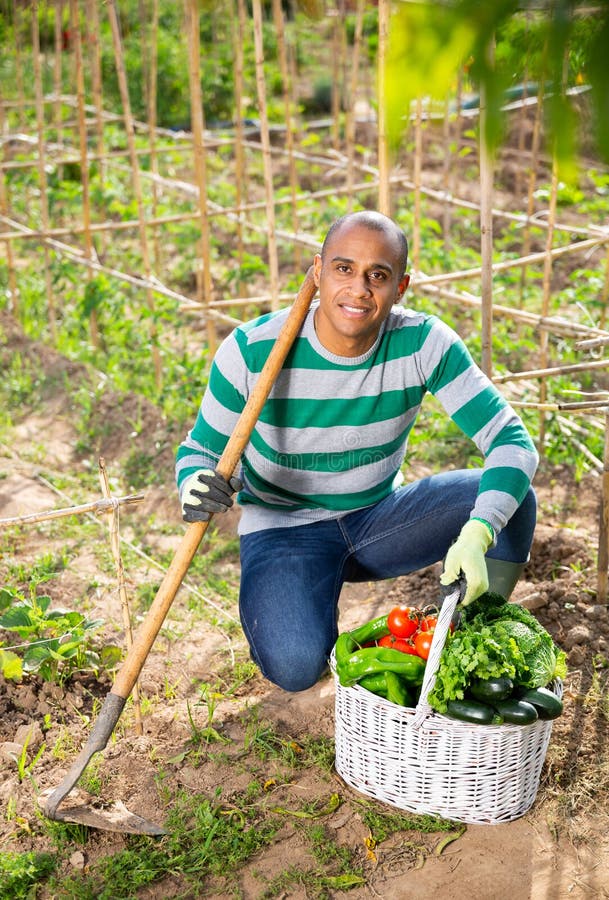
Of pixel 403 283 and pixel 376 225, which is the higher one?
pixel 376 225

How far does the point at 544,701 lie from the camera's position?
2.13 metres

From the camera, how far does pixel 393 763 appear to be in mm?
2244

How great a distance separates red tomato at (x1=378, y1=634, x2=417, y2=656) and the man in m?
0.21

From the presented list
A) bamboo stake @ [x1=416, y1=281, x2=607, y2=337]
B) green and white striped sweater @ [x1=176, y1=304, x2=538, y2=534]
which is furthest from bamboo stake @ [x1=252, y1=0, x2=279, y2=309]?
green and white striped sweater @ [x1=176, y1=304, x2=538, y2=534]

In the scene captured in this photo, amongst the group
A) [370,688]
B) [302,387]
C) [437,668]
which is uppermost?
[302,387]

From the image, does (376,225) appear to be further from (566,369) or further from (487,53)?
(487,53)

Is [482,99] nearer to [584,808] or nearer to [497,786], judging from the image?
[497,786]

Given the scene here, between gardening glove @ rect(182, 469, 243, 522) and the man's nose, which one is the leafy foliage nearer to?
the man's nose

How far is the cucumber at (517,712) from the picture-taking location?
2.09 m

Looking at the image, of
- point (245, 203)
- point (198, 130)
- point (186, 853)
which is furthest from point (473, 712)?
point (245, 203)

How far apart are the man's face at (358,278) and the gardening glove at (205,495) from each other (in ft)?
1.60

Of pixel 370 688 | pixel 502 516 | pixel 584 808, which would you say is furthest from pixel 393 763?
pixel 502 516

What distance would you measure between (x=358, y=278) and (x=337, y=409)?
0.39 m

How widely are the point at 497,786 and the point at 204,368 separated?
8.73 feet
